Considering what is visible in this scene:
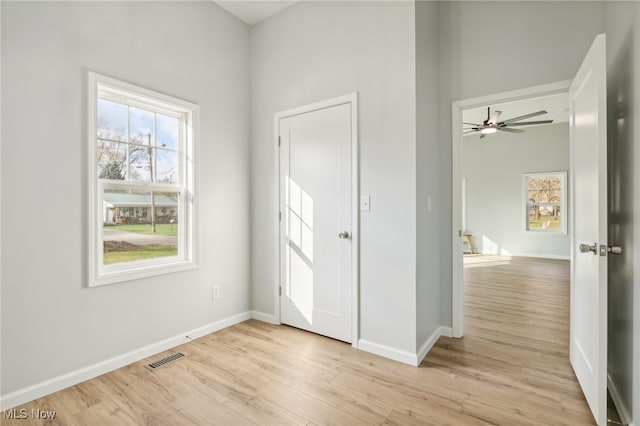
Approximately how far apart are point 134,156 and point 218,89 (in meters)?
1.06

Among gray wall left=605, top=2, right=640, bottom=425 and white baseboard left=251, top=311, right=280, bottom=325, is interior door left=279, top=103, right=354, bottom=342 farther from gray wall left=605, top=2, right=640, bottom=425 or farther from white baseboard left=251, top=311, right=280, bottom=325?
gray wall left=605, top=2, right=640, bottom=425

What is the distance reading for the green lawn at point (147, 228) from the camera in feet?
8.46

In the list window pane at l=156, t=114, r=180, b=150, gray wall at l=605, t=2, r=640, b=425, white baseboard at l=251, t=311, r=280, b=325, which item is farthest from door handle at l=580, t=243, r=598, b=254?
window pane at l=156, t=114, r=180, b=150

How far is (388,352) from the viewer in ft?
8.38

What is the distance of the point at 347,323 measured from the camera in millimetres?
2814

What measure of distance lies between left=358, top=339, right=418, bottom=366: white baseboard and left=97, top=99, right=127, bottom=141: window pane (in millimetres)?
2602

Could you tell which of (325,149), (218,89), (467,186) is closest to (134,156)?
(218,89)

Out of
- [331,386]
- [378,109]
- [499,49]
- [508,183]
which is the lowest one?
[331,386]

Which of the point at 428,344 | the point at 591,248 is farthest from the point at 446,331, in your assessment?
the point at 591,248

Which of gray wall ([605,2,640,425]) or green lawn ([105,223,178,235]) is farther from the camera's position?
green lawn ([105,223,178,235])

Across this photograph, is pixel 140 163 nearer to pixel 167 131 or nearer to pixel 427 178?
pixel 167 131

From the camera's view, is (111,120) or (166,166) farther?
(166,166)

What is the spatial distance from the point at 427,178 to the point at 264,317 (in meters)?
2.18

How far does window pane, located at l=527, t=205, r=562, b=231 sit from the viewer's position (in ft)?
24.8
